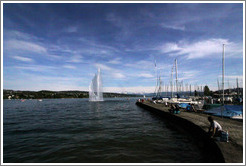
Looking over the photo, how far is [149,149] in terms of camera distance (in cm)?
962

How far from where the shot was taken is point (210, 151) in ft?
27.6

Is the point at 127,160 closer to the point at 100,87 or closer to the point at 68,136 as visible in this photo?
the point at 68,136

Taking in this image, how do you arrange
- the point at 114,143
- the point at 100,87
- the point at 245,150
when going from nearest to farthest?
the point at 245,150 < the point at 114,143 < the point at 100,87

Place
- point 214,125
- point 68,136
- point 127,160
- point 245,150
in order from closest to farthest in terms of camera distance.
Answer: point 245,150 < point 127,160 < point 214,125 < point 68,136

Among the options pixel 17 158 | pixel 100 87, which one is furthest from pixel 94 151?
pixel 100 87

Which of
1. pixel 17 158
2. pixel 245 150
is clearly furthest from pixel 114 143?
pixel 245 150

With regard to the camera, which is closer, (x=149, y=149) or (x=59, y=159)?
(x=59, y=159)

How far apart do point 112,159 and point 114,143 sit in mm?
2760

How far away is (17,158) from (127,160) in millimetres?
6602

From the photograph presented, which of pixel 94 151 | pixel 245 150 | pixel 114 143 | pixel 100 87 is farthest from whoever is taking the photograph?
pixel 100 87

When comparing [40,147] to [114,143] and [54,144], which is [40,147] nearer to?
[54,144]

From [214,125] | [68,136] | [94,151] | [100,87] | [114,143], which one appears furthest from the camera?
[100,87]

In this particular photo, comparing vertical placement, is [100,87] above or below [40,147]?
above

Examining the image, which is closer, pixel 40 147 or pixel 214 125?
pixel 214 125
